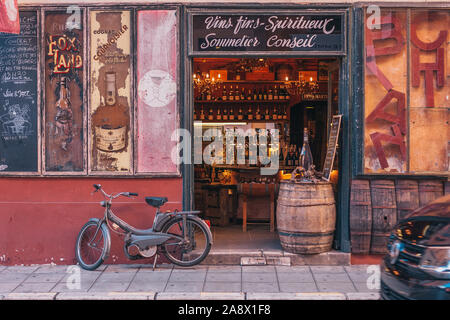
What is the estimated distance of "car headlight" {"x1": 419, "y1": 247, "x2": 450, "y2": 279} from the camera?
13.0 ft

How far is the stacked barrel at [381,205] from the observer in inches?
292

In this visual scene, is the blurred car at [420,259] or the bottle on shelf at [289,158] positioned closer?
the blurred car at [420,259]

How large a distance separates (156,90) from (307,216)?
2932 millimetres

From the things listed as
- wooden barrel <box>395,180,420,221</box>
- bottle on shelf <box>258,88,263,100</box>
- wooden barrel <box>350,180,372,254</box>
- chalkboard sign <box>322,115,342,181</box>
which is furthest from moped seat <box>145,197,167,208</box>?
bottle on shelf <box>258,88,263,100</box>

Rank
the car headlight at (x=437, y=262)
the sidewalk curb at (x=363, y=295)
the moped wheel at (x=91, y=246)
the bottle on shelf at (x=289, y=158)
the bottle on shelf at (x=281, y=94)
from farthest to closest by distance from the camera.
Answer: the bottle on shelf at (x=281, y=94), the bottle on shelf at (x=289, y=158), the moped wheel at (x=91, y=246), the sidewalk curb at (x=363, y=295), the car headlight at (x=437, y=262)

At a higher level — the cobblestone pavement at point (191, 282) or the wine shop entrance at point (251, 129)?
the wine shop entrance at point (251, 129)

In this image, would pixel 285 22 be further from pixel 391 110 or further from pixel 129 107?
pixel 129 107

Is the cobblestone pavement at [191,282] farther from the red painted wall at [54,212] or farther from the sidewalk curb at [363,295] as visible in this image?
the red painted wall at [54,212]

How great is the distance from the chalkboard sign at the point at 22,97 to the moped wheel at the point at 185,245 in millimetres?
2307

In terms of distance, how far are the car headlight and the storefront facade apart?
3.37 metres

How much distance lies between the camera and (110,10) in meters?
7.62

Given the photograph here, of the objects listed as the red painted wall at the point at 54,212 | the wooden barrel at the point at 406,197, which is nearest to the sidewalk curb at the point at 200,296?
the red painted wall at the point at 54,212

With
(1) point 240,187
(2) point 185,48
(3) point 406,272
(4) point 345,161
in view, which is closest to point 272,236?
(1) point 240,187

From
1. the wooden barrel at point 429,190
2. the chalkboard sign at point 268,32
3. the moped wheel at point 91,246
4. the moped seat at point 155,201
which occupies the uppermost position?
the chalkboard sign at point 268,32
